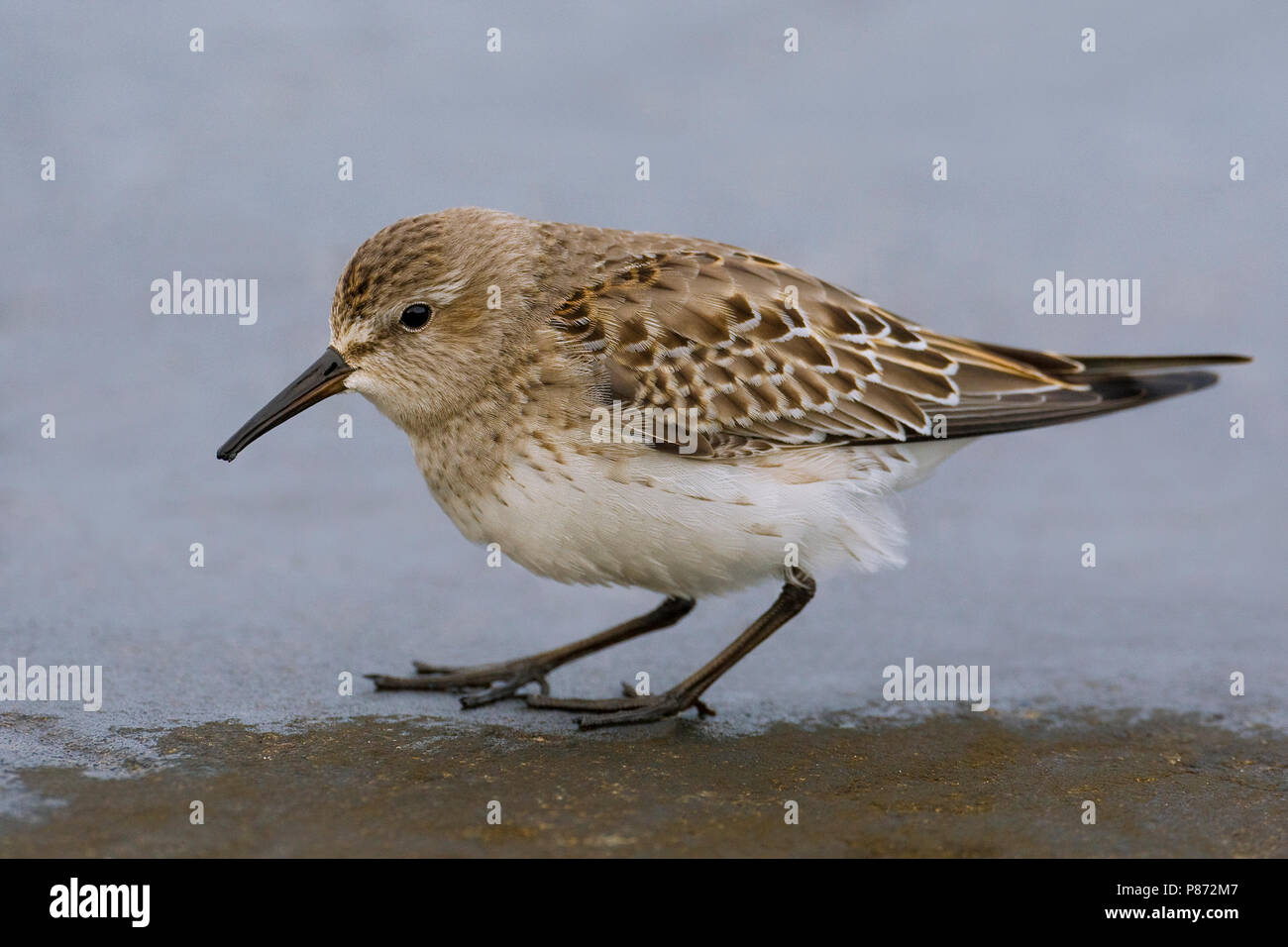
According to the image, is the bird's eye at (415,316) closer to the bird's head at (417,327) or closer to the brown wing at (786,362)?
the bird's head at (417,327)

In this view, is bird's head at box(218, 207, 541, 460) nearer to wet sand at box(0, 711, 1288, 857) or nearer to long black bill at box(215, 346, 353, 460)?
long black bill at box(215, 346, 353, 460)

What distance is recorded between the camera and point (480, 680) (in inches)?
336

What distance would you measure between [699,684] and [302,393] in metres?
2.65

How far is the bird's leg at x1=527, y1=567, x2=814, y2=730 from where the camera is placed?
8.01 m

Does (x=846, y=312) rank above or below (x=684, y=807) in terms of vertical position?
above

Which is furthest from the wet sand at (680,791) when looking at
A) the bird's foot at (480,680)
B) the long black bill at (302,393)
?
the long black bill at (302,393)

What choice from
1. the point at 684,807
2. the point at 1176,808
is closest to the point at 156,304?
the point at 684,807

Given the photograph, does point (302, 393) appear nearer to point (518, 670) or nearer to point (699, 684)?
point (518, 670)

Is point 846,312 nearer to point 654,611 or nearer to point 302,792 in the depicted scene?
point 654,611

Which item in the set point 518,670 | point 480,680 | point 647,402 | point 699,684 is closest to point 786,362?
point 647,402

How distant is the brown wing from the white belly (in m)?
0.24

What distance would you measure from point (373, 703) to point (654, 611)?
1.74m

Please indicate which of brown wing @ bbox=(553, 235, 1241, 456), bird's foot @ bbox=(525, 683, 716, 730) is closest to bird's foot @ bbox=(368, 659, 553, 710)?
bird's foot @ bbox=(525, 683, 716, 730)

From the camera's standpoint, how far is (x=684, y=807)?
653 cm
